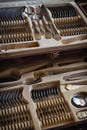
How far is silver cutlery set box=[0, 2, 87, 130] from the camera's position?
1.06 metres

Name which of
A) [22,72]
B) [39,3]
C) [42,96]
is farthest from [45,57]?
[39,3]

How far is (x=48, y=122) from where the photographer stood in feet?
3.42

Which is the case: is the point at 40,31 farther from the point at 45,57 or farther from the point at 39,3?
the point at 39,3

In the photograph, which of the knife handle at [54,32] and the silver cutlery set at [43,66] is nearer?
the silver cutlery set at [43,66]

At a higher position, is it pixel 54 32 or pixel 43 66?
pixel 54 32

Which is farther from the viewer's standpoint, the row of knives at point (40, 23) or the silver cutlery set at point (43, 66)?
the row of knives at point (40, 23)

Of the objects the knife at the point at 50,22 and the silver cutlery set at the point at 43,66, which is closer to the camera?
the silver cutlery set at the point at 43,66

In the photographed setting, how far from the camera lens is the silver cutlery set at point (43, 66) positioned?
3.47ft

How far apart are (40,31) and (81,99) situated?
16.0 inches

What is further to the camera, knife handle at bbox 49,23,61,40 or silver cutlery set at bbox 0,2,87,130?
knife handle at bbox 49,23,61,40

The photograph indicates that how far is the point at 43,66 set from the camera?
1.31 m

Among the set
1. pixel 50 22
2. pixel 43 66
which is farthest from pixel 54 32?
pixel 43 66

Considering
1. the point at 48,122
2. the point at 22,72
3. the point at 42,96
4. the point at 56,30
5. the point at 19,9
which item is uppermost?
the point at 19,9

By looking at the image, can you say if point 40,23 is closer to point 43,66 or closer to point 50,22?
point 50,22
